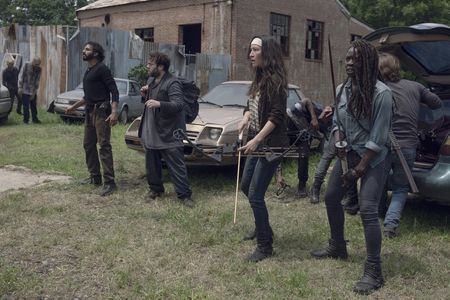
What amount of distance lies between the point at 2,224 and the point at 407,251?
3.87 m

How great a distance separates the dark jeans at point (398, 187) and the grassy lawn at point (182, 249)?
7.8 inches

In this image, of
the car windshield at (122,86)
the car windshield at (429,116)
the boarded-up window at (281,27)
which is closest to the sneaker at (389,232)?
the car windshield at (429,116)

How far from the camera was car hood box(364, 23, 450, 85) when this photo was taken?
5.15m

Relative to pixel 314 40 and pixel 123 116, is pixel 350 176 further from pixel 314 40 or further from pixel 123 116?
pixel 314 40

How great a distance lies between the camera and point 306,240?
17.0 feet

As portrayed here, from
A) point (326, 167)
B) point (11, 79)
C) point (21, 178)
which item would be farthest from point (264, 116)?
point (11, 79)

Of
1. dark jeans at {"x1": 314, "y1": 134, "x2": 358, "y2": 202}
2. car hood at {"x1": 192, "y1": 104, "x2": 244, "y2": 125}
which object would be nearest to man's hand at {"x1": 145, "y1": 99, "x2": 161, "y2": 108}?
car hood at {"x1": 192, "y1": 104, "x2": 244, "y2": 125}

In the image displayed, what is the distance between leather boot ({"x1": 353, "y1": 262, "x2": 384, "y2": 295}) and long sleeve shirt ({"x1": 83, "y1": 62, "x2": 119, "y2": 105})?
12.6 ft

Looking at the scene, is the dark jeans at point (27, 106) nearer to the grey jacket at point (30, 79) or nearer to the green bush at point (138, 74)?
the grey jacket at point (30, 79)

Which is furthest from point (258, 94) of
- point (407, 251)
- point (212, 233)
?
point (407, 251)

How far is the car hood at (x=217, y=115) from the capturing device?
7.33m

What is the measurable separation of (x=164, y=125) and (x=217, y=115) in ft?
4.64

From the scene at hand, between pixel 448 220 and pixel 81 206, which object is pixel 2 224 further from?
pixel 448 220

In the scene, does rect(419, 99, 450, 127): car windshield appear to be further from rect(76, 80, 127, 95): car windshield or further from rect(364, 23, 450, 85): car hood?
rect(76, 80, 127, 95): car windshield
